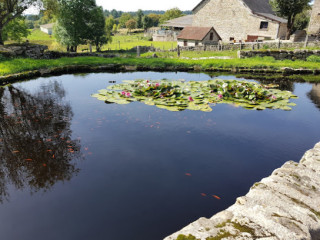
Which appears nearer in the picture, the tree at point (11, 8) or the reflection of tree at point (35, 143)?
the reflection of tree at point (35, 143)

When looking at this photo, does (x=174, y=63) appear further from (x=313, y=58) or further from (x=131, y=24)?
(x=131, y=24)

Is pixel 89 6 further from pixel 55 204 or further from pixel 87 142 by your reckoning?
pixel 55 204

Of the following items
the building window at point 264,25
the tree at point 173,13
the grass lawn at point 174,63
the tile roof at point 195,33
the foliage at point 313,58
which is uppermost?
the tree at point 173,13

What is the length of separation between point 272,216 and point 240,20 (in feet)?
159

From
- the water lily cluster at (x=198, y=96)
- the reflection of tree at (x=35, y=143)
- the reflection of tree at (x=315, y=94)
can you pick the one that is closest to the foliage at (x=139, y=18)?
the reflection of tree at (x=315, y=94)

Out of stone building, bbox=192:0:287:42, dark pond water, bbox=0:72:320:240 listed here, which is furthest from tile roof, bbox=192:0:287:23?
dark pond water, bbox=0:72:320:240

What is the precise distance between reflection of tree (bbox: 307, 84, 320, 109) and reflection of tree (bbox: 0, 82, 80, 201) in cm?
1253

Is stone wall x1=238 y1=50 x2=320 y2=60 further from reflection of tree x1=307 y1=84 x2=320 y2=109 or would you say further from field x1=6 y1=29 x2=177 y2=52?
field x1=6 y1=29 x2=177 y2=52

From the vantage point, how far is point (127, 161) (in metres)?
7.29

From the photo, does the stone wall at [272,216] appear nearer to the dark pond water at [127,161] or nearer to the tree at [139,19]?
the dark pond water at [127,161]

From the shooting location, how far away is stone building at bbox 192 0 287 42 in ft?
141

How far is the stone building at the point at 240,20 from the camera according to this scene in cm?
4297

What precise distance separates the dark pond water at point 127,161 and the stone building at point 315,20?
41.9 m

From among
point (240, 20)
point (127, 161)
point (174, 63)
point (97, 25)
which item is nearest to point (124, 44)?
point (97, 25)
